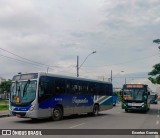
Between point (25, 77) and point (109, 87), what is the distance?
11.5 metres

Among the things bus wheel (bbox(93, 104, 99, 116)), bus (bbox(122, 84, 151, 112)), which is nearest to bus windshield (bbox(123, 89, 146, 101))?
bus (bbox(122, 84, 151, 112))

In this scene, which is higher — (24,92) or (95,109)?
(24,92)

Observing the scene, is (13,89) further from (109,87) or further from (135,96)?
(135,96)

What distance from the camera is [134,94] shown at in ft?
104

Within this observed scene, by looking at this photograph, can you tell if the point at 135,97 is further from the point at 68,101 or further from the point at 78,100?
the point at 68,101

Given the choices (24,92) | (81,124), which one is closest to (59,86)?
(24,92)

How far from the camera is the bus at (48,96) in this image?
18938mm

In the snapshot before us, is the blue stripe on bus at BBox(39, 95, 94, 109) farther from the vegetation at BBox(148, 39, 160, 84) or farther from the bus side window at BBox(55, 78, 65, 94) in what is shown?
the vegetation at BBox(148, 39, 160, 84)

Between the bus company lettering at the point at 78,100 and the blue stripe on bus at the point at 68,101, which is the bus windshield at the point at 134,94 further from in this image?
the bus company lettering at the point at 78,100

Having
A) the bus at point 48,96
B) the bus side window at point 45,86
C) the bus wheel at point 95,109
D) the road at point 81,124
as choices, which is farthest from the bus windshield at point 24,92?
the bus wheel at point 95,109

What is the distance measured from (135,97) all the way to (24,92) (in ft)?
49.2

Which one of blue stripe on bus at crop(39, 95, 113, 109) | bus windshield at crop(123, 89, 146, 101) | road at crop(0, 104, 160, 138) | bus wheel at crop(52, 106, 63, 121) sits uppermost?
bus windshield at crop(123, 89, 146, 101)

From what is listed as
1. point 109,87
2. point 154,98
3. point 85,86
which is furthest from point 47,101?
point 154,98

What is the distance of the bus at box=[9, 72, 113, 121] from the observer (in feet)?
62.1
